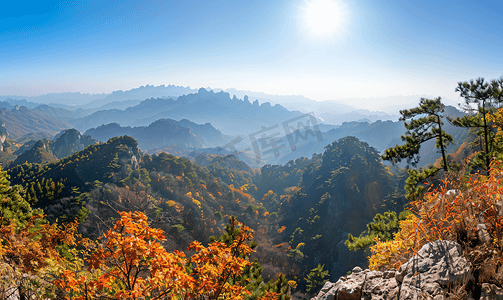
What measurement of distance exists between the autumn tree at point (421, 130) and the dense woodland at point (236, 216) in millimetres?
75

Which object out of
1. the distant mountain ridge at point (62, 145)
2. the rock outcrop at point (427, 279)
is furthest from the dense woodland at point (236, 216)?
the distant mountain ridge at point (62, 145)

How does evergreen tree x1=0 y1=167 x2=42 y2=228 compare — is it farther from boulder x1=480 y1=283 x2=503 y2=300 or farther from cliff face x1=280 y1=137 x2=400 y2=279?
cliff face x1=280 y1=137 x2=400 y2=279

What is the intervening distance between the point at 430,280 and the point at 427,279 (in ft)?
0.21

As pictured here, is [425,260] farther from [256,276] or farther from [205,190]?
[205,190]

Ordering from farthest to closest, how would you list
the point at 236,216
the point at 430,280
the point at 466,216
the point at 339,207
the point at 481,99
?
the point at 339,207
the point at 236,216
the point at 481,99
the point at 466,216
the point at 430,280

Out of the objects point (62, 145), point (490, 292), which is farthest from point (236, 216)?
point (62, 145)

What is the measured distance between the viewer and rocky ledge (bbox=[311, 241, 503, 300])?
380 cm

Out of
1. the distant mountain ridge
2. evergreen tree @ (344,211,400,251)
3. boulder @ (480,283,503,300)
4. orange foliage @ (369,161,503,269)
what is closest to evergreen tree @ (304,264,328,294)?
evergreen tree @ (344,211,400,251)

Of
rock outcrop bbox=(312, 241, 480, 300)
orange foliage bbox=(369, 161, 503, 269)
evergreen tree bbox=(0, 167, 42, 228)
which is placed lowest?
evergreen tree bbox=(0, 167, 42, 228)

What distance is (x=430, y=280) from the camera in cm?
415

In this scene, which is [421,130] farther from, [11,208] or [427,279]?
[11,208]

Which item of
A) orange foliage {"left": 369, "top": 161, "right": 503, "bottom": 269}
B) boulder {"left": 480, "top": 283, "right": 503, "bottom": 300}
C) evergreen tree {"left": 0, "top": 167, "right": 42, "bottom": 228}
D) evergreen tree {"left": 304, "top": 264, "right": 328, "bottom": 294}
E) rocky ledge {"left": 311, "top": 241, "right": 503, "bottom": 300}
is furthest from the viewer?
evergreen tree {"left": 304, "top": 264, "right": 328, "bottom": 294}

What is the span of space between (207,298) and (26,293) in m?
4.23

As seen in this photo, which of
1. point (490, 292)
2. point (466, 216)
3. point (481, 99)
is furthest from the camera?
point (481, 99)
